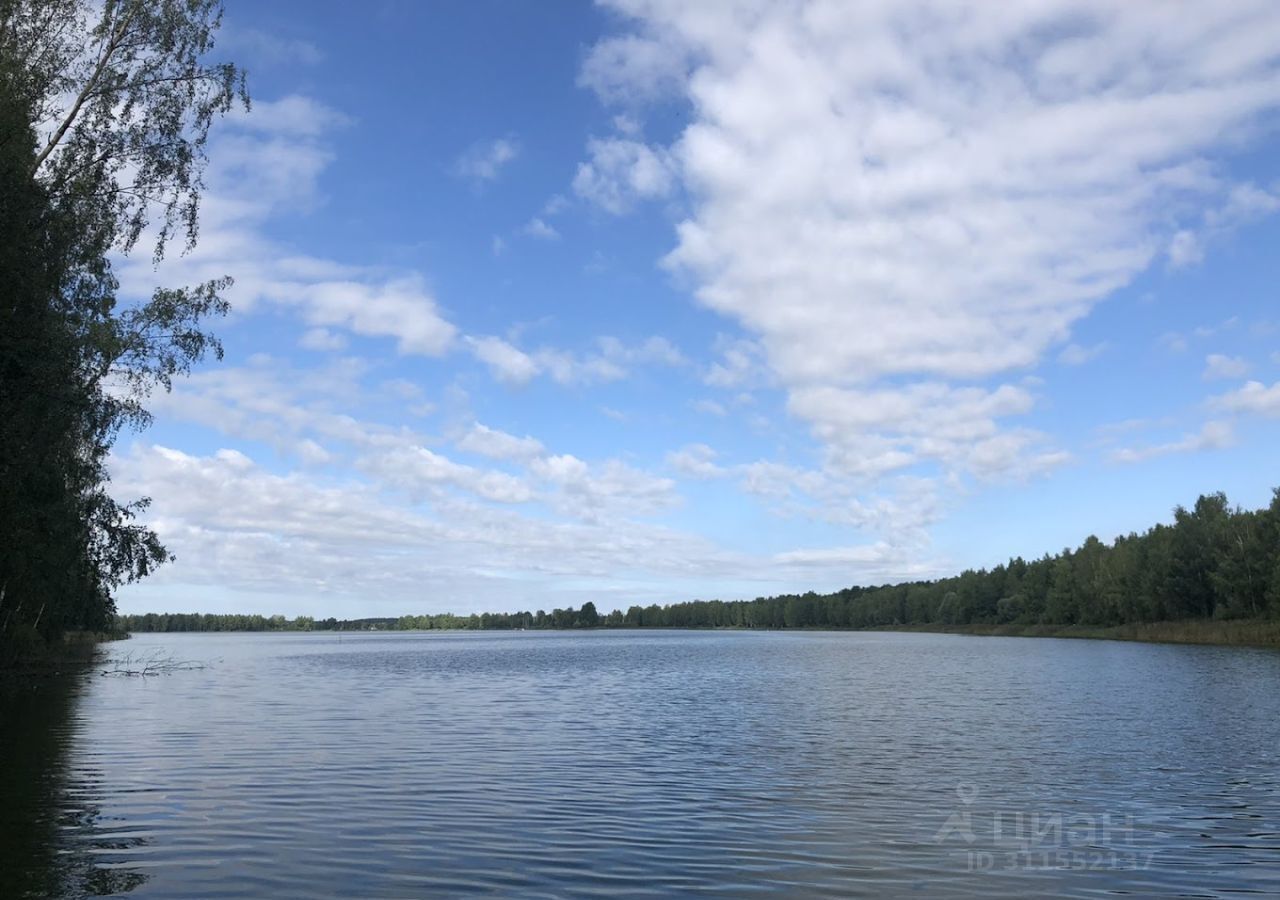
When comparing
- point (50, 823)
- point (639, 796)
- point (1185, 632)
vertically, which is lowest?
point (639, 796)

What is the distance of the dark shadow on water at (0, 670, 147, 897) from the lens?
12.7 m

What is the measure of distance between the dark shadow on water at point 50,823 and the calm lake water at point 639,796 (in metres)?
0.09

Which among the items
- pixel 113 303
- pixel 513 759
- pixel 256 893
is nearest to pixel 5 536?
pixel 113 303

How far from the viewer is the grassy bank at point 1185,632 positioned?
9644cm

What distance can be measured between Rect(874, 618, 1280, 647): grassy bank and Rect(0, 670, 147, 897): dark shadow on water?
346 feet

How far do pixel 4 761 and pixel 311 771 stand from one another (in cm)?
805

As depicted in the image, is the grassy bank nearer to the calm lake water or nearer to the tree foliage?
the calm lake water

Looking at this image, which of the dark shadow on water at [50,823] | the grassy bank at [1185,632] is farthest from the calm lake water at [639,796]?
the grassy bank at [1185,632]

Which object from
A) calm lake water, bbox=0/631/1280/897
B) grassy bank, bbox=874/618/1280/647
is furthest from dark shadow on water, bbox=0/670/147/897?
grassy bank, bbox=874/618/1280/647

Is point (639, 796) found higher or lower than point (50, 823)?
lower

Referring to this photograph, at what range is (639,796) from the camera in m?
20.6

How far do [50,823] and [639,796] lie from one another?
11525mm

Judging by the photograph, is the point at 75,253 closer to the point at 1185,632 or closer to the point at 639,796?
the point at 639,796

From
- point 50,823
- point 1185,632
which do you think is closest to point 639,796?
point 50,823
